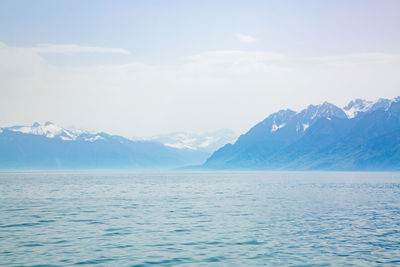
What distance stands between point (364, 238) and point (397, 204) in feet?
110

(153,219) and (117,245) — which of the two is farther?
(153,219)

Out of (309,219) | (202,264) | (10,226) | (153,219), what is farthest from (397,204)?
(10,226)

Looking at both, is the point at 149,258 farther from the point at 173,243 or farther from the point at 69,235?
the point at 69,235

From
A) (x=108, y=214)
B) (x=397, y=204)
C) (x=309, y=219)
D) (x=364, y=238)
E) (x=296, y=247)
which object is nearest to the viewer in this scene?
(x=296, y=247)

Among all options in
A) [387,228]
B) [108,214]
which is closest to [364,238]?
[387,228]

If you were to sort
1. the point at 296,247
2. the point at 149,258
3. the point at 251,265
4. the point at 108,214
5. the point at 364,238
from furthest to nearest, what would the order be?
the point at 108,214
the point at 364,238
the point at 296,247
the point at 149,258
the point at 251,265

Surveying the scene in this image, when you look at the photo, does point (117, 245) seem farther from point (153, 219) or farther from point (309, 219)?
point (309, 219)

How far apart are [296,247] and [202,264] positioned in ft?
28.2

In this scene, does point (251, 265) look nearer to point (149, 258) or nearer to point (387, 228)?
point (149, 258)

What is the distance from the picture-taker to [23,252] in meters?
30.2

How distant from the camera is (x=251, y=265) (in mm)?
27312

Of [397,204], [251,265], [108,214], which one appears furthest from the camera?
[397,204]

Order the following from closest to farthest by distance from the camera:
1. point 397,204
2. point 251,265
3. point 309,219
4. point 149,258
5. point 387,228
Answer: point 251,265
point 149,258
point 387,228
point 309,219
point 397,204

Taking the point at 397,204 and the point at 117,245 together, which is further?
the point at 397,204
